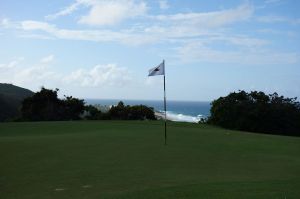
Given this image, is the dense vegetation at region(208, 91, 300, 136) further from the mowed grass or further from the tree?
the mowed grass

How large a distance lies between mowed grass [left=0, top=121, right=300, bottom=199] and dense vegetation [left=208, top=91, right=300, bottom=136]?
19170 millimetres

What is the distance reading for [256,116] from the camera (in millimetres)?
37812

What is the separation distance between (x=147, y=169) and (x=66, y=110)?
3796 cm

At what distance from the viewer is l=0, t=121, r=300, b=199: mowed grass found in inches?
340

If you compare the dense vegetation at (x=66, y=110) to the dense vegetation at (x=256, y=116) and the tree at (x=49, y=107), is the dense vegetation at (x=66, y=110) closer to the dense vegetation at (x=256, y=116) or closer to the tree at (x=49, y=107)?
the tree at (x=49, y=107)

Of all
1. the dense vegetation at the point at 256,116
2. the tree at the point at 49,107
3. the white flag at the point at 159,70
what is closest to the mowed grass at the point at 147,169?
the white flag at the point at 159,70

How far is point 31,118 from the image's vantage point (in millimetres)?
44375

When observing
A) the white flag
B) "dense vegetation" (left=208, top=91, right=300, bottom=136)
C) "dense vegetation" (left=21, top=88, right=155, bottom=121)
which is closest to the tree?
"dense vegetation" (left=21, top=88, right=155, bottom=121)

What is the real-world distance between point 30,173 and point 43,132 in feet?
44.2

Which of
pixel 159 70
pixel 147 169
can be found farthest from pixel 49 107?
pixel 147 169

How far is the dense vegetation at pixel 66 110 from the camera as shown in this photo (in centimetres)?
4606

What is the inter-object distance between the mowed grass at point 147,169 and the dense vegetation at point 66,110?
28425 mm

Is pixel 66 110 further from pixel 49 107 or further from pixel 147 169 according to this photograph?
pixel 147 169

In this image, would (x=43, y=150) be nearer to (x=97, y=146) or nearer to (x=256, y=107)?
(x=97, y=146)
